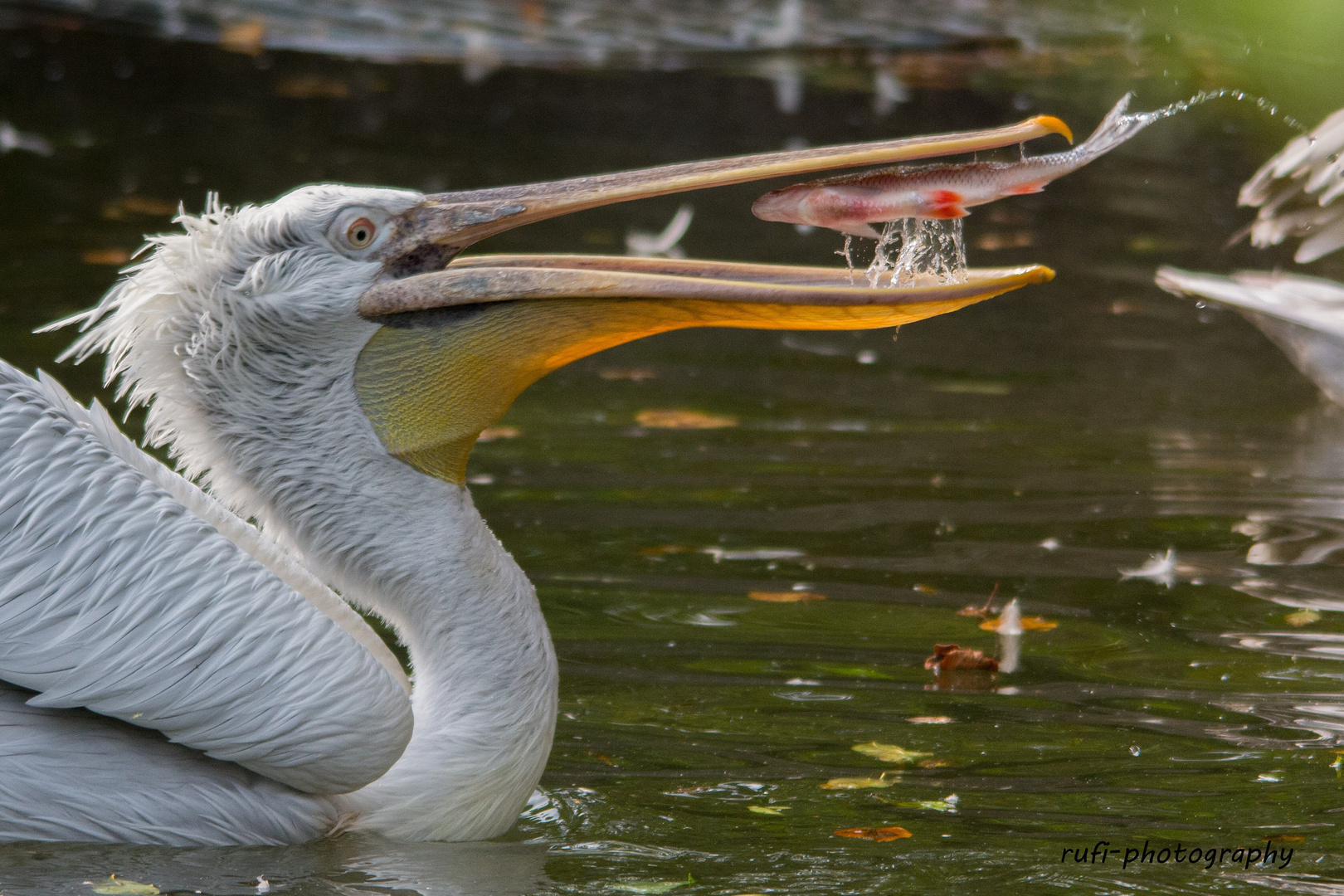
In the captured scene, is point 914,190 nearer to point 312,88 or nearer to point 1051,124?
point 1051,124

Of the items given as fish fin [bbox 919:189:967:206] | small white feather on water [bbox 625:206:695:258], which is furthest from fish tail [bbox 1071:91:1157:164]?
small white feather on water [bbox 625:206:695:258]

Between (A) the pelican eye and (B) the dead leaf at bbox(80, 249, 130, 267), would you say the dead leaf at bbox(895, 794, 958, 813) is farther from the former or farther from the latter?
(B) the dead leaf at bbox(80, 249, 130, 267)

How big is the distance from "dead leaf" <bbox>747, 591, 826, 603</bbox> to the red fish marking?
5.08 feet

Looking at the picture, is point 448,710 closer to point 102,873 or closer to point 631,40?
point 102,873

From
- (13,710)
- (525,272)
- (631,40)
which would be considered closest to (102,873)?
(13,710)

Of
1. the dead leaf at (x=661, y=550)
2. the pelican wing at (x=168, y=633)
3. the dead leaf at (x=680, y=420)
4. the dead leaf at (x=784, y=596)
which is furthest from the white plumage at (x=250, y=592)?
the dead leaf at (x=680, y=420)

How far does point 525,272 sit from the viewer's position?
289cm

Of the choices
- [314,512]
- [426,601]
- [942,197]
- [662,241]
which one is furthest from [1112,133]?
[662,241]

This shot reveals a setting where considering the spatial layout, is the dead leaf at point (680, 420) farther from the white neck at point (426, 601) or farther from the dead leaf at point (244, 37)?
the dead leaf at point (244, 37)

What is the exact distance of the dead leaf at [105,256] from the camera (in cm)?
729

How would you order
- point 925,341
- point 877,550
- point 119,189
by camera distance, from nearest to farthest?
point 877,550, point 925,341, point 119,189

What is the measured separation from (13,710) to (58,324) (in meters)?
0.74

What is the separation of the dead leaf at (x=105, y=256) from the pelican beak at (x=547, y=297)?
4.57 metres

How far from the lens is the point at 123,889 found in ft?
8.82
